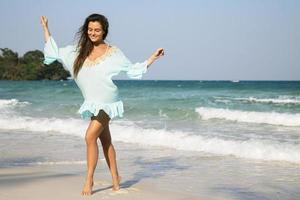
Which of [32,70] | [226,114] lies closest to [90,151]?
[226,114]

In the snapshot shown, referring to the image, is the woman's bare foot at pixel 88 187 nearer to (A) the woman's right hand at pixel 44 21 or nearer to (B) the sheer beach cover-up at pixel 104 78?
(B) the sheer beach cover-up at pixel 104 78

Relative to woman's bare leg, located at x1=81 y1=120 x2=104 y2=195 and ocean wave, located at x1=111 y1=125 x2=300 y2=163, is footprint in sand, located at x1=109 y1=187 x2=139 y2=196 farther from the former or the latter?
ocean wave, located at x1=111 y1=125 x2=300 y2=163

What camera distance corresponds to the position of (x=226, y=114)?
17.8 metres

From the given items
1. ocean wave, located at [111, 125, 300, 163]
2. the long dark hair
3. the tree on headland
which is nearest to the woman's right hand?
the long dark hair

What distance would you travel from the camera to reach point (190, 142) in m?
9.42

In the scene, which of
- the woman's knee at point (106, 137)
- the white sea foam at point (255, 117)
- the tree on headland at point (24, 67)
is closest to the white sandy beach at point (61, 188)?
the woman's knee at point (106, 137)

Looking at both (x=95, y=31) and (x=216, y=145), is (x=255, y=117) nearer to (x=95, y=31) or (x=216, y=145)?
(x=216, y=145)

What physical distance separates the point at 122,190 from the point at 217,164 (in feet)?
8.75

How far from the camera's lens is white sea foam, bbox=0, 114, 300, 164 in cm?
799

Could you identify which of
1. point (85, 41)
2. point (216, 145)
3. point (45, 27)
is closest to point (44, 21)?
point (45, 27)

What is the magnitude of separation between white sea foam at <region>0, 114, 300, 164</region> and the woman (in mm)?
4331

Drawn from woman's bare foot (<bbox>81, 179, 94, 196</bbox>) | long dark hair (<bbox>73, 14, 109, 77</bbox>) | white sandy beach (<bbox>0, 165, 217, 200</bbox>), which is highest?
long dark hair (<bbox>73, 14, 109, 77</bbox>)

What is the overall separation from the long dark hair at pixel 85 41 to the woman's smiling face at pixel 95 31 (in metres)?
0.03

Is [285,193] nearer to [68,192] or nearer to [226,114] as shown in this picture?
[68,192]
